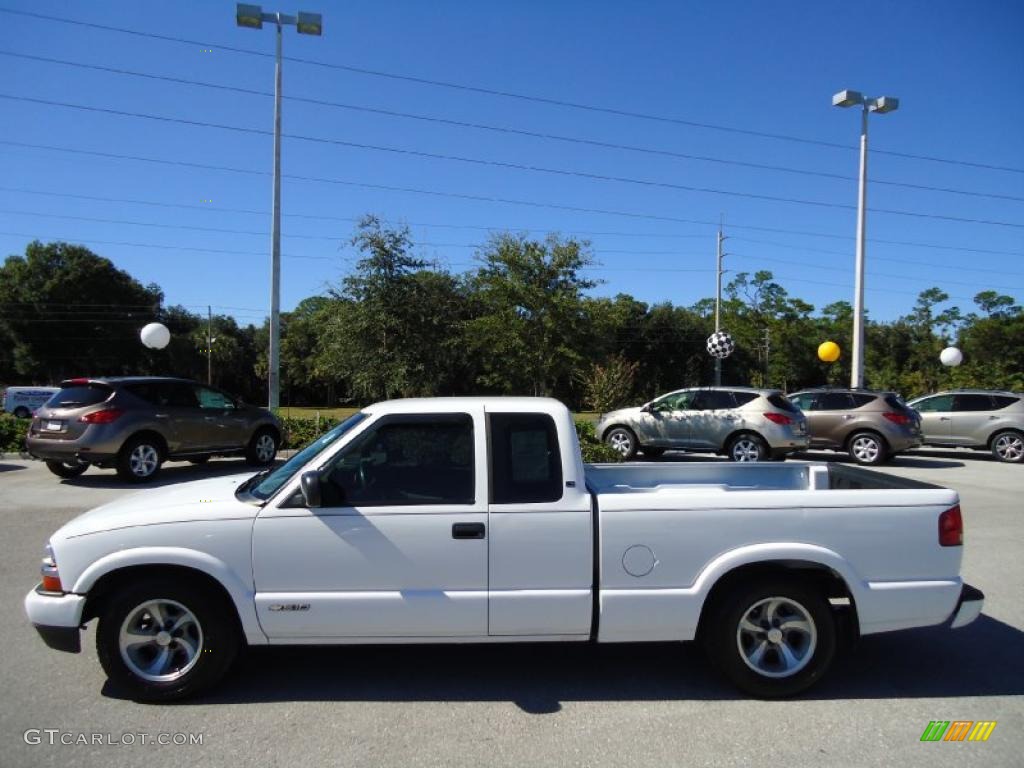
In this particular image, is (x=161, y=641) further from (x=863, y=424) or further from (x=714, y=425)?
(x=863, y=424)

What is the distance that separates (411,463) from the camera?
406 cm

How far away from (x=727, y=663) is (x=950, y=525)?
1.49 metres

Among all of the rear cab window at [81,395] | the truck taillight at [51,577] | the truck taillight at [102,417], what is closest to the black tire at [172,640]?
the truck taillight at [51,577]

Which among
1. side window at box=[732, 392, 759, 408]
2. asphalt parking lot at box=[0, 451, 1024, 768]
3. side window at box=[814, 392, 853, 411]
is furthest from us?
side window at box=[814, 392, 853, 411]

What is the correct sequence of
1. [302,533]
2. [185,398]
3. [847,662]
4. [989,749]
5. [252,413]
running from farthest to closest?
1. [252,413]
2. [185,398]
3. [847,662]
4. [302,533]
5. [989,749]

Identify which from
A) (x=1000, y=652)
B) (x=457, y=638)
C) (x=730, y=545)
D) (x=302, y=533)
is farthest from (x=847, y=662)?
(x=302, y=533)

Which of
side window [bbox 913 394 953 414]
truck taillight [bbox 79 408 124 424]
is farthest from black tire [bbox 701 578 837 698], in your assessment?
side window [bbox 913 394 953 414]

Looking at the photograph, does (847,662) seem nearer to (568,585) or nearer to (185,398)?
(568,585)

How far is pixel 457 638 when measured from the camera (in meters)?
3.88

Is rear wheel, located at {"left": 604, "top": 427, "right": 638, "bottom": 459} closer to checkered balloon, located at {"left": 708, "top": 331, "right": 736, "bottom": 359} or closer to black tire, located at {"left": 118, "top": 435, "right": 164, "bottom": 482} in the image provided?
black tire, located at {"left": 118, "top": 435, "right": 164, "bottom": 482}

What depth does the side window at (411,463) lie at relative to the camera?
3.96 m

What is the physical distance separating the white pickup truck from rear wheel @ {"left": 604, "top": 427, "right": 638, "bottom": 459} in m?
11.2

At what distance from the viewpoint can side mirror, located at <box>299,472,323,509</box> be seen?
3.72m

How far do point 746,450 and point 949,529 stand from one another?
10468mm
